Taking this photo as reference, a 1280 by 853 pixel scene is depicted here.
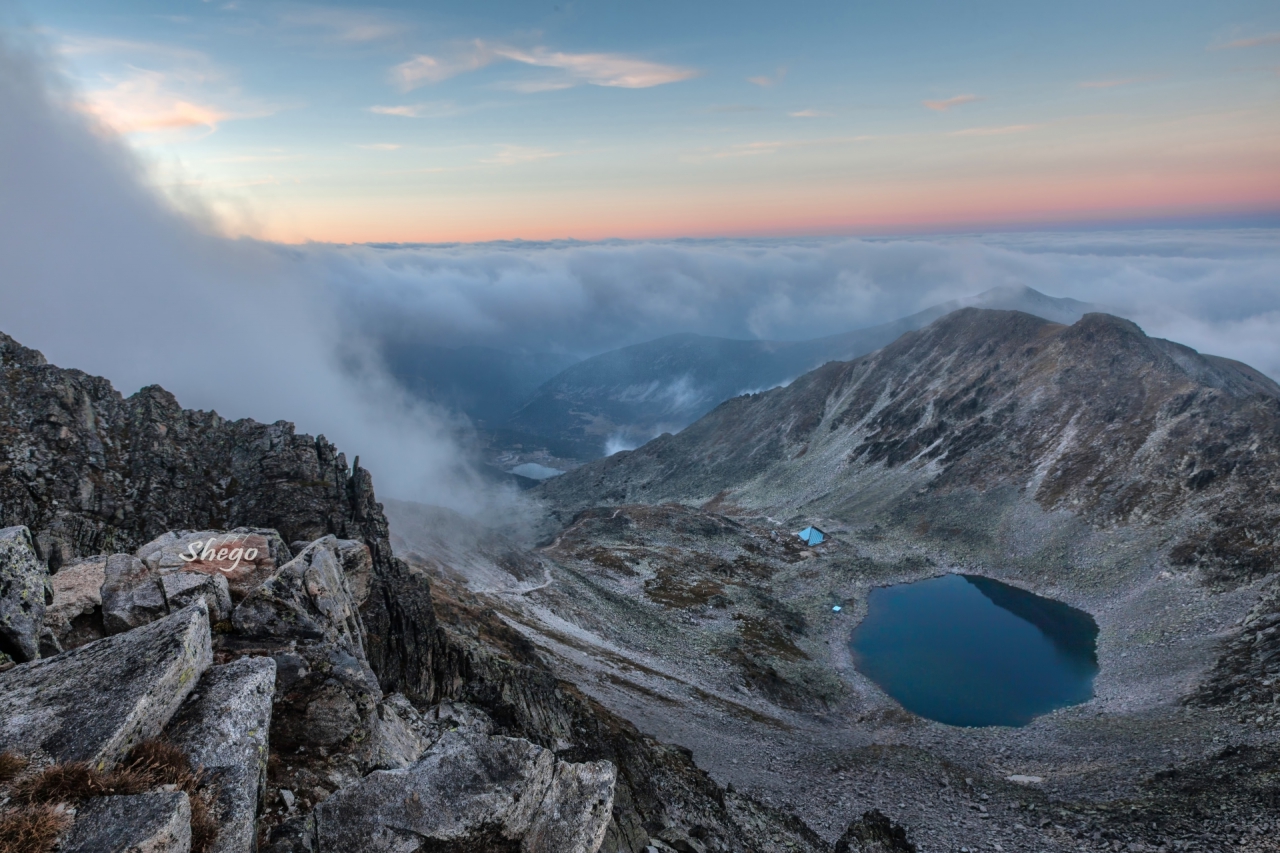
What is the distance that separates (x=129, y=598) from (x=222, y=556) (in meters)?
5.74

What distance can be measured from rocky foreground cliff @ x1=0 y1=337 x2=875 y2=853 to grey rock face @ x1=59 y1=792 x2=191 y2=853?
0.03 metres

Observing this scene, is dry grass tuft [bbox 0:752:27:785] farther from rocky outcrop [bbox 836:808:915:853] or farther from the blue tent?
the blue tent

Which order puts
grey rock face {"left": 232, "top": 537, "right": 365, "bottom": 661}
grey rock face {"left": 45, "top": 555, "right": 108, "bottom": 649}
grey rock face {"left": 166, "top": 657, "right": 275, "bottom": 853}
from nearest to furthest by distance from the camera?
grey rock face {"left": 166, "top": 657, "right": 275, "bottom": 853} → grey rock face {"left": 45, "top": 555, "right": 108, "bottom": 649} → grey rock face {"left": 232, "top": 537, "right": 365, "bottom": 661}

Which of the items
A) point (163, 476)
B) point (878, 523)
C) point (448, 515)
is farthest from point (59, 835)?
point (878, 523)

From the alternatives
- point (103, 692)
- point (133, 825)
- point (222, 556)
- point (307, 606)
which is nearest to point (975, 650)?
point (307, 606)

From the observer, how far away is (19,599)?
47.1ft

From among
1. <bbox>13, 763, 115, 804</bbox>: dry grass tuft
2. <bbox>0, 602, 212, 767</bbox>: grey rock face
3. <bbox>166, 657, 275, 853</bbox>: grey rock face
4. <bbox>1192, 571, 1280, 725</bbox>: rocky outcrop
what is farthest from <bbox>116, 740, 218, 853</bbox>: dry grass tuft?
<bbox>1192, 571, 1280, 725</bbox>: rocky outcrop

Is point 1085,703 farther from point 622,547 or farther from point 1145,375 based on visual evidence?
point 1145,375

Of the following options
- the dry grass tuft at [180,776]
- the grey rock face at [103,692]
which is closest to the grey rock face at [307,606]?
the grey rock face at [103,692]

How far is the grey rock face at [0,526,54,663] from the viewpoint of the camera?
553 inches

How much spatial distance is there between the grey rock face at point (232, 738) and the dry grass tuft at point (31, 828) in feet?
8.39

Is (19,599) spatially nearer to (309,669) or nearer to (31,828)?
(309,669)

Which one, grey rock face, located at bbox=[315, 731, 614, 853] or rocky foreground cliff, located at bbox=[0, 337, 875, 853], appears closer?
rocky foreground cliff, located at bbox=[0, 337, 875, 853]

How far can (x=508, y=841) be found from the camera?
1370 centimetres
